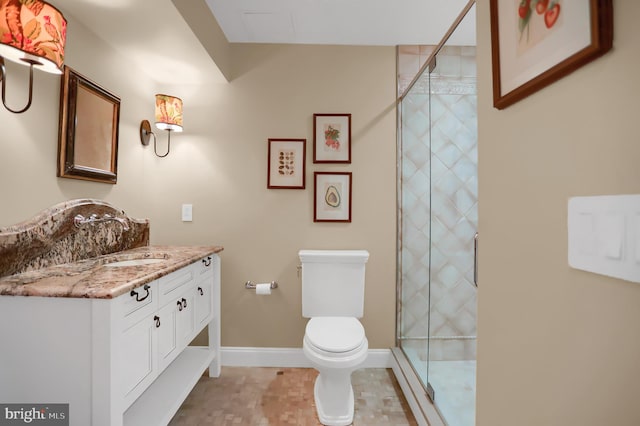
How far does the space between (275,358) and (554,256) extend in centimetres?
208

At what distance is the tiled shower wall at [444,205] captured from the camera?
6.08 ft

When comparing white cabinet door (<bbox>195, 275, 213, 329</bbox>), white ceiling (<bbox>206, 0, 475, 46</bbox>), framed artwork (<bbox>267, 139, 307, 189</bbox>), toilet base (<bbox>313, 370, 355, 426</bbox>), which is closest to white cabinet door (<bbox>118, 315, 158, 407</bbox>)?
white cabinet door (<bbox>195, 275, 213, 329</bbox>)

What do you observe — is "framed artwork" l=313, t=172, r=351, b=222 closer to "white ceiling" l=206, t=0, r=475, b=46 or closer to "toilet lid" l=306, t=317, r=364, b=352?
"toilet lid" l=306, t=317, r=364, b=352

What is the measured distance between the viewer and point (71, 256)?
1487 millimetres

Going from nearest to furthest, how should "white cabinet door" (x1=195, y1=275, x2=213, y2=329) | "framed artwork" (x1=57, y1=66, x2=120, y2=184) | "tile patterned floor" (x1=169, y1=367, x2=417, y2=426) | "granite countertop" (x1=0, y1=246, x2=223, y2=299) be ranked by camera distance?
"granite countertop" (x1=0, y1=246, x2=223, y2=299) → "framed artwork" (x1=57, y1=66, x2=120, y2=184) → "tile patterned floor" (x1=169, y1=367, x2=417, y2=426) → "white cabinet door" (x1=195, y1=275, x2=213, y2=329)

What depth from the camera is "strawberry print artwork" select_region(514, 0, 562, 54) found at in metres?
0.64

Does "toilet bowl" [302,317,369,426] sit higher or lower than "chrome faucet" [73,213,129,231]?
lower

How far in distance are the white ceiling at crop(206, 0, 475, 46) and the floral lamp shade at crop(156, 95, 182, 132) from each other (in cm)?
64

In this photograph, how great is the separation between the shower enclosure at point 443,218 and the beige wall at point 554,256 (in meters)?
0.90

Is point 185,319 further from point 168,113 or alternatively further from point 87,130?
point 168,113

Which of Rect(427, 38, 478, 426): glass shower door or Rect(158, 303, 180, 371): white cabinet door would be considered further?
Rect(427, 38, 478, 426): glass shower door

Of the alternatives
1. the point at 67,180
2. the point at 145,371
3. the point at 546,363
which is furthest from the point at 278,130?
the point at 546,363

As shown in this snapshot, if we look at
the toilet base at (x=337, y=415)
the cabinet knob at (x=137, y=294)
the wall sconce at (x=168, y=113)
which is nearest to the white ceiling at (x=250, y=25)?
the wall sconce at (x=168, y=113)

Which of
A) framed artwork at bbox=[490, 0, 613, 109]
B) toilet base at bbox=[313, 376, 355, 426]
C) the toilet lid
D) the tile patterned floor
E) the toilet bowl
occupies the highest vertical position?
framed artwork at bbox=[490, 0, 613, 109]
